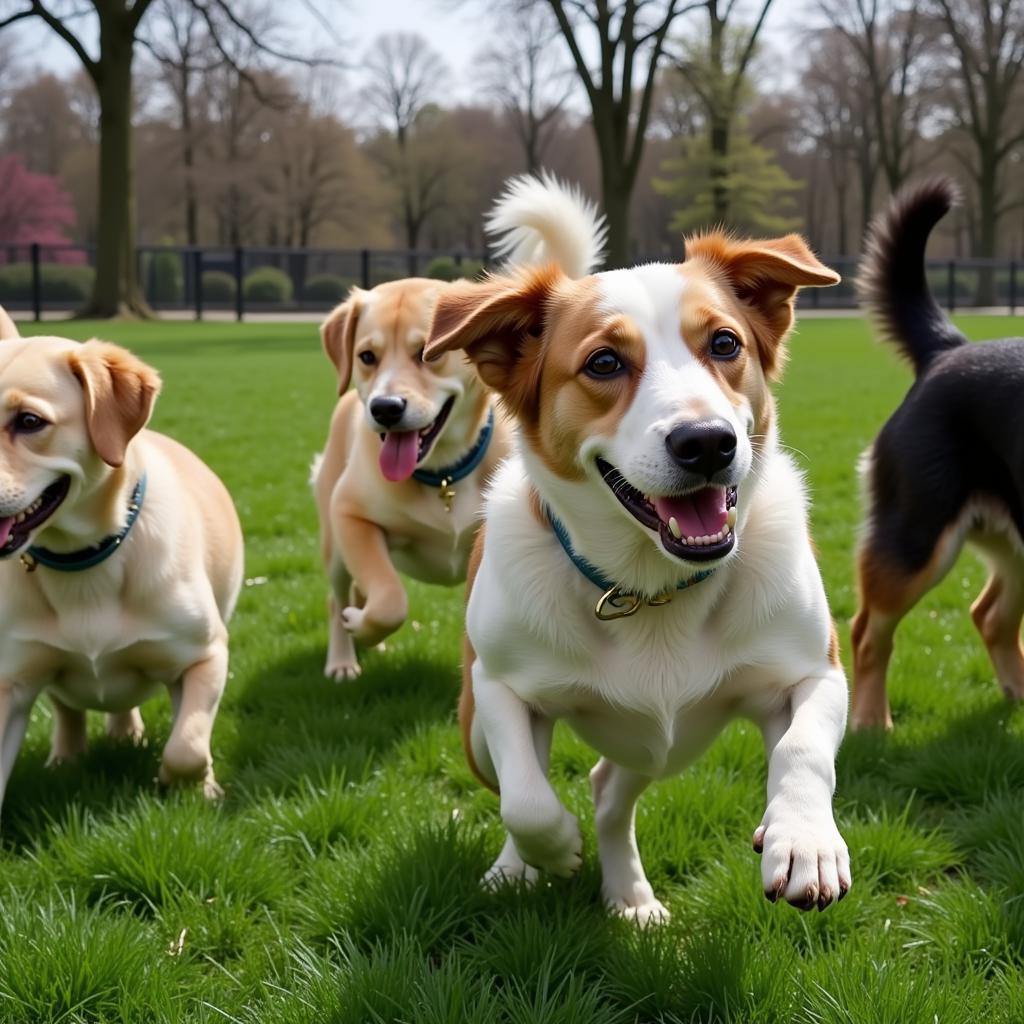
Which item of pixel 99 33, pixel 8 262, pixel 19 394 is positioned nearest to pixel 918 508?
pixel 19 394

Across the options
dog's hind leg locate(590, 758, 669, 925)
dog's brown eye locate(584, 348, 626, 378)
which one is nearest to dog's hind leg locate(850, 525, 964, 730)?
dog's hind leg locate(590, 758, 669, 925)

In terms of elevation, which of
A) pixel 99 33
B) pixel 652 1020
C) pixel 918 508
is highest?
pixel 99 33

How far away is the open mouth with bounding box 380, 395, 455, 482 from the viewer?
15.8ft

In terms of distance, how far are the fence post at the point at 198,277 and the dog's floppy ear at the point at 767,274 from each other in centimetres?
3665

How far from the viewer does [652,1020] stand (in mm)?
2492

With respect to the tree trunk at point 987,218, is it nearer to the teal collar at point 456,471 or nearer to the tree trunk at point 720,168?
the tree trunk at point 720,168

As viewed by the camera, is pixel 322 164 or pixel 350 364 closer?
pixel 350 364

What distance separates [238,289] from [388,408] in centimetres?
3567

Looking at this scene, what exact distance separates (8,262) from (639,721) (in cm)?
3916

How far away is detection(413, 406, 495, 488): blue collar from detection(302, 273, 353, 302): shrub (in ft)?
126

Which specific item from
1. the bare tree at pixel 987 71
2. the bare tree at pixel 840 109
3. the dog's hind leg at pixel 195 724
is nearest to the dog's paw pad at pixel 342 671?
the dog's hind leg at pixel 195 724

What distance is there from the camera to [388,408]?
469cm

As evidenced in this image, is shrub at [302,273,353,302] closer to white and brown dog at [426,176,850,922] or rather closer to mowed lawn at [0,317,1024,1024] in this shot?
mowed lawn at [0,317,1024,1024]

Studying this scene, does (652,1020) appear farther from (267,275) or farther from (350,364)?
(267,275)
